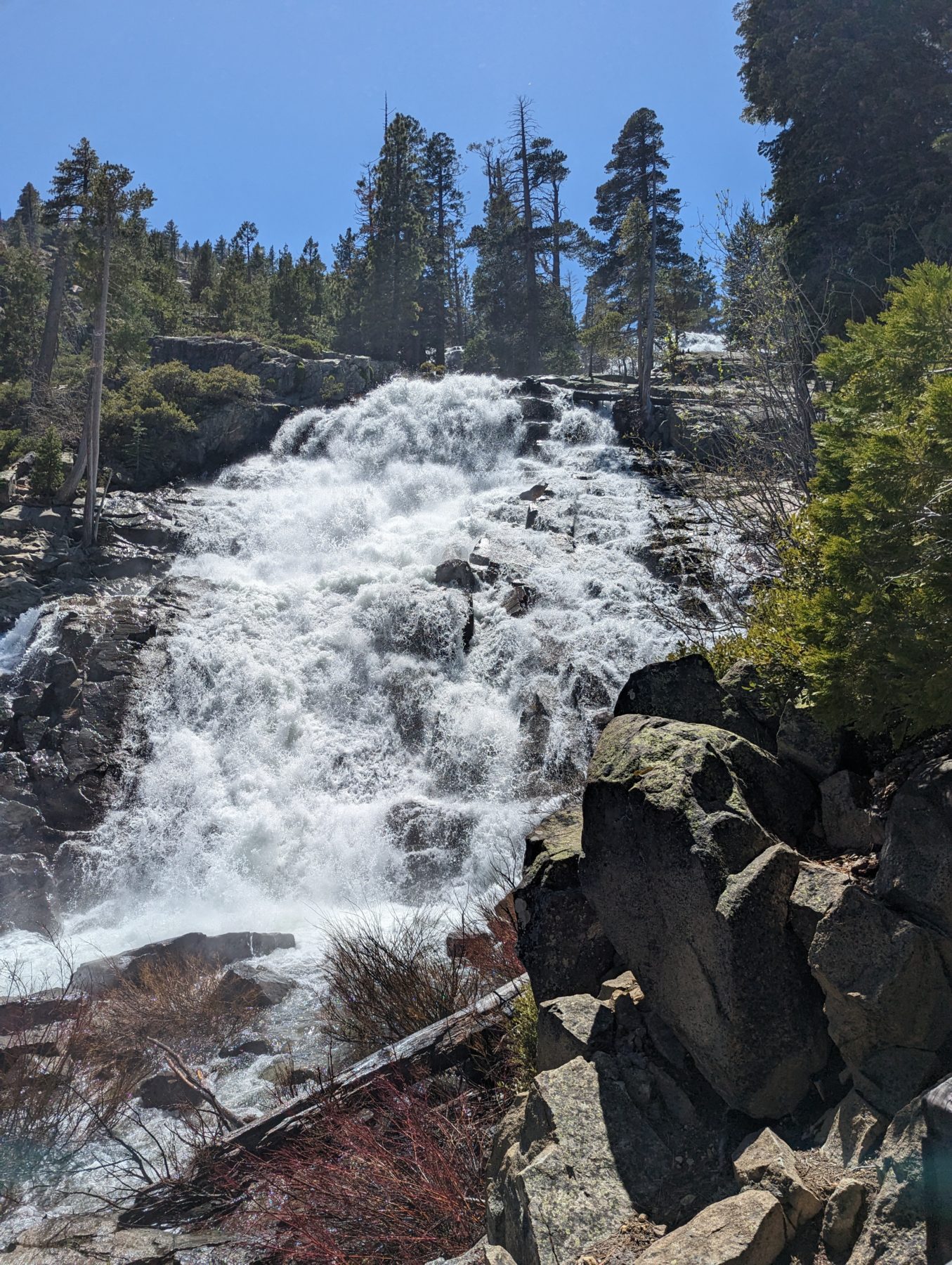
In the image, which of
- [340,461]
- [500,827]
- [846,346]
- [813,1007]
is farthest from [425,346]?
[813,1007]

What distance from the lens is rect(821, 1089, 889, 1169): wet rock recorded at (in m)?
3.03

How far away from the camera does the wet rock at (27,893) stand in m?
11.6

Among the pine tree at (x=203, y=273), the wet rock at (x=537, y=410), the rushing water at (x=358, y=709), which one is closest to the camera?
the rushing water at (x=358, y=709)

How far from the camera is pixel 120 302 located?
25266 mm

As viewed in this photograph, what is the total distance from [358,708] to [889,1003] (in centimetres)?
1225

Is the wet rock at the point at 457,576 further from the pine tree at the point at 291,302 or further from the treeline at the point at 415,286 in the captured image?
the pine tree at the point at 291,302

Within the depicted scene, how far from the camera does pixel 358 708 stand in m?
14.8

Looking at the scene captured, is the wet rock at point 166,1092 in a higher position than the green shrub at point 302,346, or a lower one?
lower

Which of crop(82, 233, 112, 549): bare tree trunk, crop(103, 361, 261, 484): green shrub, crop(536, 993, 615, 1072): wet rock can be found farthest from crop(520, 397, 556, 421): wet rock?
crop(536, 993, 615, 1072): wet rock

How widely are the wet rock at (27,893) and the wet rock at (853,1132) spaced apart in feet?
37.1

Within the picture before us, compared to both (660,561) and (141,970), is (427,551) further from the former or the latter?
(141,970)

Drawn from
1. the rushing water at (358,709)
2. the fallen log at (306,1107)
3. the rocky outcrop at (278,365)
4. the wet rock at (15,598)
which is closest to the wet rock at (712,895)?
the fallen log at (306,1107)

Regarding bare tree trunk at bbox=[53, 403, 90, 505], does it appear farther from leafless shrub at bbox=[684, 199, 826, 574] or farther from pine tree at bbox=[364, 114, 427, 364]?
pine tree at bbox=[364, 114, 427, 364]

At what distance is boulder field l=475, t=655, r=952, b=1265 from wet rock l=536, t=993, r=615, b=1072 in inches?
0.5
